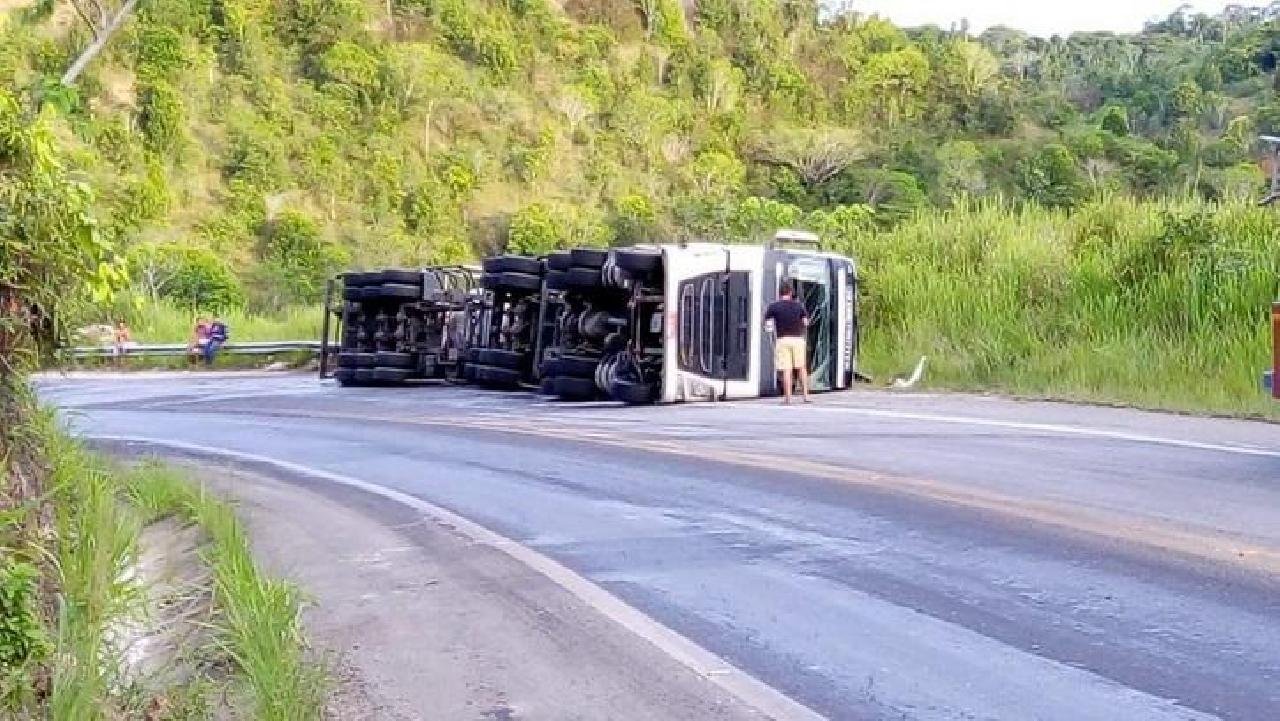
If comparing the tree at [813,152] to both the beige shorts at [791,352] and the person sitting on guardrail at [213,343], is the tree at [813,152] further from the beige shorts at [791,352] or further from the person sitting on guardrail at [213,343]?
the beige shorts at [791,352]

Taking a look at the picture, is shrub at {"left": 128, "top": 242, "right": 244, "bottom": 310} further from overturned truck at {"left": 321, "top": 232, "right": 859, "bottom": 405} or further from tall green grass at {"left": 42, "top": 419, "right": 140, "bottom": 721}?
tall green grass at {"left": 42, "top": 419, "right": 140, "bottom": 721}

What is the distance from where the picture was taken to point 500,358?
849 inches

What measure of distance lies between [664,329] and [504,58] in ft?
215

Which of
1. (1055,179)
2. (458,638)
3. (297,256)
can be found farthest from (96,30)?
(297,256)

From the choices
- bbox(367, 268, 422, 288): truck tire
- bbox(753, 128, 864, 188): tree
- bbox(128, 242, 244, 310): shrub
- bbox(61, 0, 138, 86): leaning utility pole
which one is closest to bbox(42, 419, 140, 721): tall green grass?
bbox(61, 0, 138, 86): leaning utility pole

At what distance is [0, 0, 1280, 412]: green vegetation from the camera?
19.6 meters

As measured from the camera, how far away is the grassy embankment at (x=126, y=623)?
17.7 feet

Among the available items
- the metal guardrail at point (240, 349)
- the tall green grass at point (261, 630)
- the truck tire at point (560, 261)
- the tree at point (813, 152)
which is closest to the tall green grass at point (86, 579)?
the tall green grass at point (261, 630)

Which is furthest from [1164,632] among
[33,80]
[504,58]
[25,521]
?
[504,58]

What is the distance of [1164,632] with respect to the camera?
19.1ft

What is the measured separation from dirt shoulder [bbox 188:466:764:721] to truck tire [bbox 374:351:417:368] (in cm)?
1474

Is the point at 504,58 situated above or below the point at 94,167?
above

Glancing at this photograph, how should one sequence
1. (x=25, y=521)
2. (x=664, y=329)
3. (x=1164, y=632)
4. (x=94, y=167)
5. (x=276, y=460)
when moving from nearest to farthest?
(x=1164, y=632) → (x=25, y=521) → (x=94, y=167) → (x=276, y=460) → (x=664, y=329)

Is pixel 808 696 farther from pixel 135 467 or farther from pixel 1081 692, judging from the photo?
pixel 135 467
